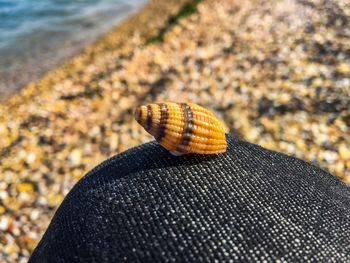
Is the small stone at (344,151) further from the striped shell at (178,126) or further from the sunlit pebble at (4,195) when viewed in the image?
the sunlit pebble at (4,195)

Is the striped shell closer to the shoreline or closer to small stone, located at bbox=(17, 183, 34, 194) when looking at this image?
small stone, located at bbox=(17, 183, 34, 194)

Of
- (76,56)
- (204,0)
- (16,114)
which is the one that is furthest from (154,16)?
(16,114)

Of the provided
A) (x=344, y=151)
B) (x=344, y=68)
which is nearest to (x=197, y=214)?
(x=344, y=151)

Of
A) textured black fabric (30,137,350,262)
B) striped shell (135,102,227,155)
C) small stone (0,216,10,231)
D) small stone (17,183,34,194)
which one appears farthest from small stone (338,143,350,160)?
small stone (0,216,10,231)

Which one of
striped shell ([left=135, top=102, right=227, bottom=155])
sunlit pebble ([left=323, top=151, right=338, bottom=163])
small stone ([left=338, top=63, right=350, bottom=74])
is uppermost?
striped shell ([left=135, top=102, right=227, bottom=155])

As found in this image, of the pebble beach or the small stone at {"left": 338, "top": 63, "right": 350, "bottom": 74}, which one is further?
the small stone at {"left": 338, "top": 63, "right": 350, "bottom": 74}

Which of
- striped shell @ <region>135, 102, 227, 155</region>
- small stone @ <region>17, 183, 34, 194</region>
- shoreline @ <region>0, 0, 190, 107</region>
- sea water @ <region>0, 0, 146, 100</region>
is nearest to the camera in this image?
striped shell @ <region>135, 102, 227, 155</region>

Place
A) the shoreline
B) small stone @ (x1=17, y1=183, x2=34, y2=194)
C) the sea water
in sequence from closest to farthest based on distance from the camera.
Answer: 1. small stone @ (x1=17, y1=183, x2=34, y2=194)
2. the shoreline
3. the sea water

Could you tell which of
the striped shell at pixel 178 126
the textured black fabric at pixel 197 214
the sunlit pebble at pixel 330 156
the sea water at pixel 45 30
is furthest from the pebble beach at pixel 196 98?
the striped shell at pixel 178 126
